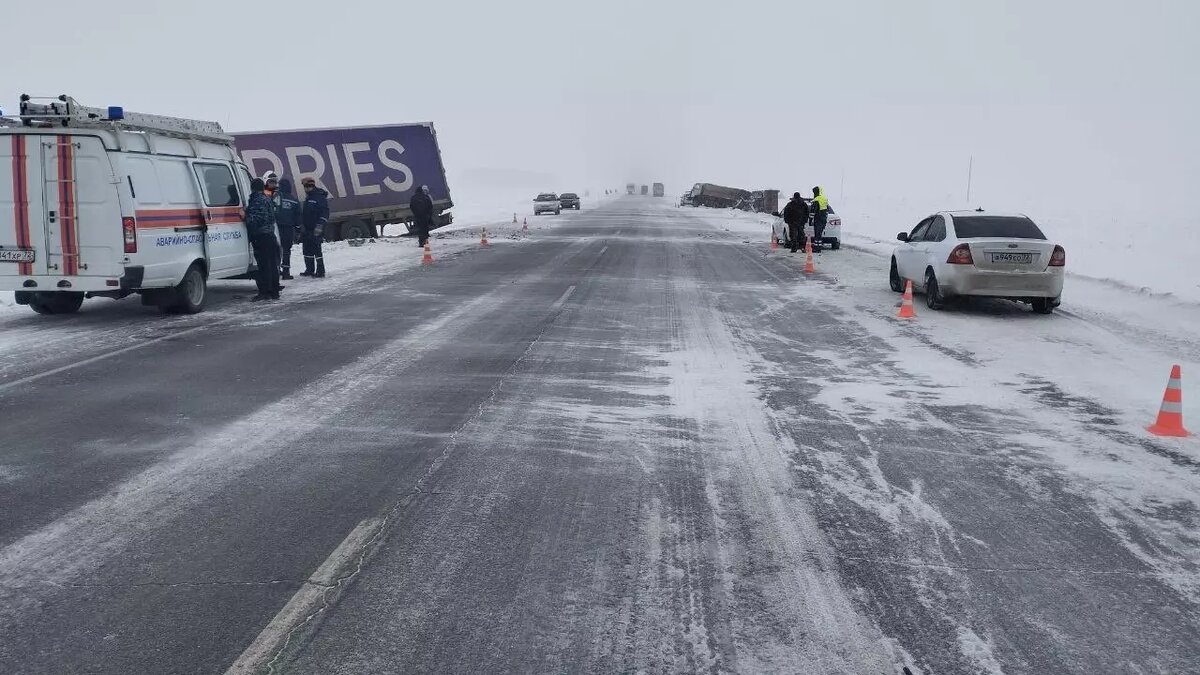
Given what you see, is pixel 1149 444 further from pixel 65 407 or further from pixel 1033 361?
pixel 65 407

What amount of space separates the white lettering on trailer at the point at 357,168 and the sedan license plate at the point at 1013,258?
20034 millimetres

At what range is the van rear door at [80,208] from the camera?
36.1 feet

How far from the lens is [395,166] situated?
28.6 m

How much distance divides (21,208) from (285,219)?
570 centimetres

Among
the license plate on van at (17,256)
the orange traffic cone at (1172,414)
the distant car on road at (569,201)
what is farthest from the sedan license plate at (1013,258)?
the distant car on road at (569,201)

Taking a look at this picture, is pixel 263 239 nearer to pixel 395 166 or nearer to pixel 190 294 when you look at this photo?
pixel 190 294

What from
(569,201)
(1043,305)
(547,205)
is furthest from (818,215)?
(569,201)

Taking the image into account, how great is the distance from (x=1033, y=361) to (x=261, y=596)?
850 cm

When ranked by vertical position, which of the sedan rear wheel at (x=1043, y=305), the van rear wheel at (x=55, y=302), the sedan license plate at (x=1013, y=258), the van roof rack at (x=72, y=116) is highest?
the van roof rack at (x=72, y=116)

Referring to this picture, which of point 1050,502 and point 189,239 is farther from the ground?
point 189,239

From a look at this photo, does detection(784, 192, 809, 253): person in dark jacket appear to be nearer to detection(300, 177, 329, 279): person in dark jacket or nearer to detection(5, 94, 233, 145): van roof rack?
detection(300, 177, 329, 279): person in dark jacket

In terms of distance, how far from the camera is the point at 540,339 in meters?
10.8

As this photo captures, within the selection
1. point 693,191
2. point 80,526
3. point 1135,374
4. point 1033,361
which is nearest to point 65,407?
point 80,526

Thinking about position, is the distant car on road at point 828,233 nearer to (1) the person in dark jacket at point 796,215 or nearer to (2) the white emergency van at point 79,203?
(1) the person in dark jacket at point 796,215
